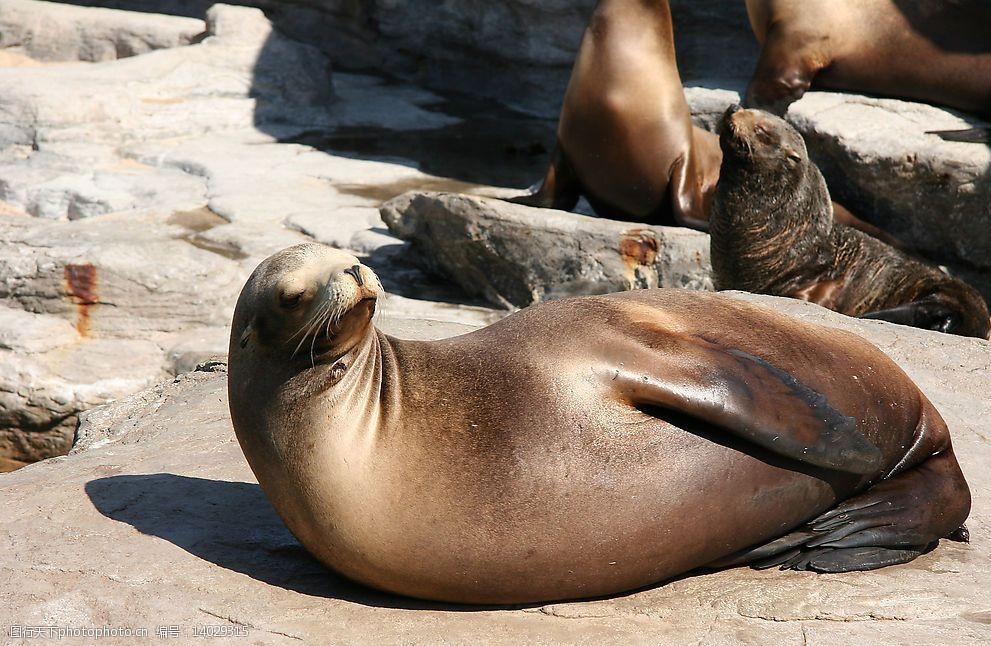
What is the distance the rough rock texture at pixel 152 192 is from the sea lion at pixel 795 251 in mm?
1504

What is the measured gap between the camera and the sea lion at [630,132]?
771 centimetres

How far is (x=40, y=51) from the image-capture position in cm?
1209

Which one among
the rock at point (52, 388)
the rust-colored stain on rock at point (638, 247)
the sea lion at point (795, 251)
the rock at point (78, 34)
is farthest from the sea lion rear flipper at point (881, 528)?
the rock at point (78, 34)

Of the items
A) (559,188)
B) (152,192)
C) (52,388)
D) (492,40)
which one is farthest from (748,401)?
(492,40)

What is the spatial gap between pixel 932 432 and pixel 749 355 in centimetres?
75

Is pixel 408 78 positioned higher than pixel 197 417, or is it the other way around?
pixel 197 417

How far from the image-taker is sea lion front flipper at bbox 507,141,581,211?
26.4 ft

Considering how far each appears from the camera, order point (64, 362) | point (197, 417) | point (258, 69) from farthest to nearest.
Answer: point (258, 69), point (64, 362), point (197, 417)

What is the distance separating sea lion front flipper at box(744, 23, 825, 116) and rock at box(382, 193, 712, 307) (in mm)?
2013

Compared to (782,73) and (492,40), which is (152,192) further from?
(492,40)

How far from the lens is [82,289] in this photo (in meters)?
6.49

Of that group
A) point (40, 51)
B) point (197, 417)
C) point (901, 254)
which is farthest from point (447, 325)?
point (40, 51)

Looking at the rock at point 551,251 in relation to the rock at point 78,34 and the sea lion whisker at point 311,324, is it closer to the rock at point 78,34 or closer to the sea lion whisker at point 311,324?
the sea lion whisker at point 311,324

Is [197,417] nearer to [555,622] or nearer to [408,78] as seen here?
[555,622]
